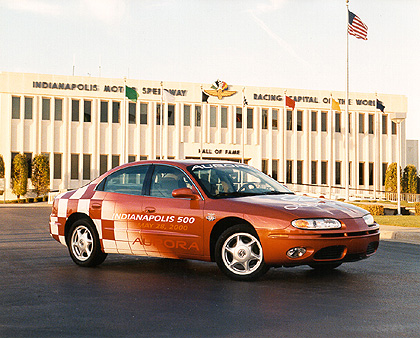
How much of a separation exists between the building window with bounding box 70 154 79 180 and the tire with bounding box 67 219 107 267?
41.7 metres

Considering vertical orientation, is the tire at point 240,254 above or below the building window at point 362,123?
below

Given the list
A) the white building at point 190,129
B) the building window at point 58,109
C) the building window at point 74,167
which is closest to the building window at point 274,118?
the white building at point 190,129

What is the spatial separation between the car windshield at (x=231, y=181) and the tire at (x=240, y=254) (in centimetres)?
66

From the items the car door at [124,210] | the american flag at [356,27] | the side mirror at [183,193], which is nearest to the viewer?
the side mirror at [183,193]

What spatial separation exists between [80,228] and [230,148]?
144 feet

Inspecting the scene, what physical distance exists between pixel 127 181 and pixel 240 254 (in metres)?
2.26

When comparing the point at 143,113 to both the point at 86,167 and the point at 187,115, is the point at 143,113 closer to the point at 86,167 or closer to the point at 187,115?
the point at 187,115

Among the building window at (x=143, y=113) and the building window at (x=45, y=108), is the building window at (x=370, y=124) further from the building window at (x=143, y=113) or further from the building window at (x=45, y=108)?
the building window at (x=45, y=108)

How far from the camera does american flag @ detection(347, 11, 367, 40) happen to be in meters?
32.8

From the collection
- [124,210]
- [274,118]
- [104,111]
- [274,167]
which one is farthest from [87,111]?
[124,210]

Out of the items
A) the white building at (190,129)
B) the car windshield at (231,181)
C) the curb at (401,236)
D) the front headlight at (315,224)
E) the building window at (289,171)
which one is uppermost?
the white building at (190,129)

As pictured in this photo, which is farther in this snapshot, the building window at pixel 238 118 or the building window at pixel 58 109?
the building window at pixel 238 118

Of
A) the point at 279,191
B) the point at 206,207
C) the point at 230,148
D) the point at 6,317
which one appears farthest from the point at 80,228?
the point at 230,148

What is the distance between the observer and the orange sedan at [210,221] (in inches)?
303
